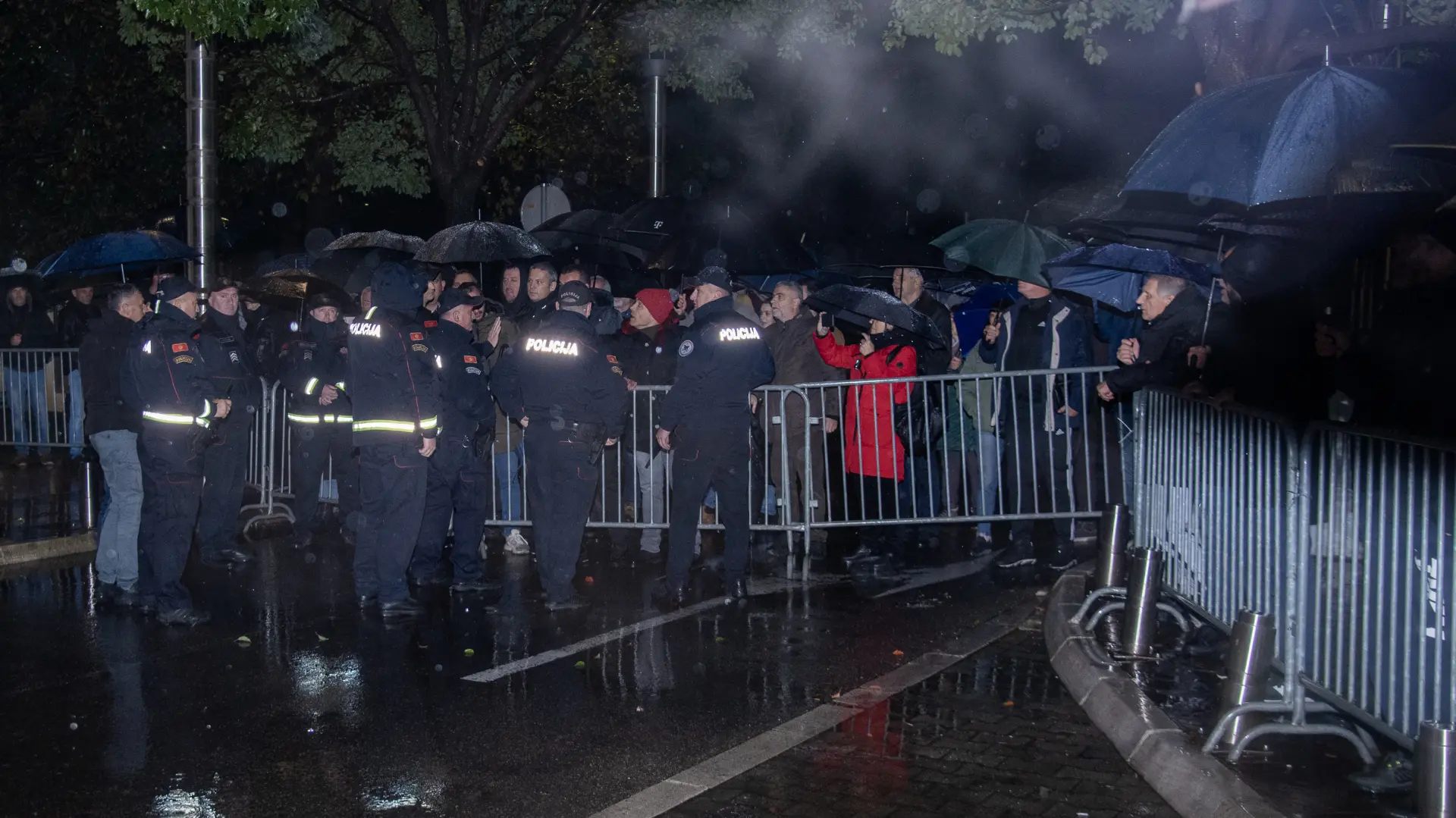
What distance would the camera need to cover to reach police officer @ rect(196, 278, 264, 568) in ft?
33.3

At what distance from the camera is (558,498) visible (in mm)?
8820

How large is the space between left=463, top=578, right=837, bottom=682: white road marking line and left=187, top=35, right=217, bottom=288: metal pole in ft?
20.2

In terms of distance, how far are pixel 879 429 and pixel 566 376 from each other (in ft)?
9.62

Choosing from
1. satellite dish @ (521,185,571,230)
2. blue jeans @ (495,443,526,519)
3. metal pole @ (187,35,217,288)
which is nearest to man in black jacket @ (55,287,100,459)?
metal pole @ (187,35,217,288)

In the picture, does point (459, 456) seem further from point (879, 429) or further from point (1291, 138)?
point (1291, 138)

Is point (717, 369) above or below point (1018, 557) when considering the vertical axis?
above

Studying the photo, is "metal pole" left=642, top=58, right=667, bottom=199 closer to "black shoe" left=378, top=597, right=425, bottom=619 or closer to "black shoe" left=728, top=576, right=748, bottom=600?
"black shoe" left=728, top=576, right=748, bottom=600

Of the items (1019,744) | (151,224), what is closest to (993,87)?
(151,224)

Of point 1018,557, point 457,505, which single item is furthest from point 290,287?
point 1018,557

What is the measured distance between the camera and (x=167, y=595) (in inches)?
335

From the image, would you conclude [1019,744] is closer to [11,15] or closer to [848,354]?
[848,354]

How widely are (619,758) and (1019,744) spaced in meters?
1.72

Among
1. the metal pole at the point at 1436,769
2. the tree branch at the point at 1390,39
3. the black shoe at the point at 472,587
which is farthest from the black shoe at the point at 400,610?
the tree branch at the point at 1390,39

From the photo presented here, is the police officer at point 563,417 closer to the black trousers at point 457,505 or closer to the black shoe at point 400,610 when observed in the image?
the black trousers at point 457,505
